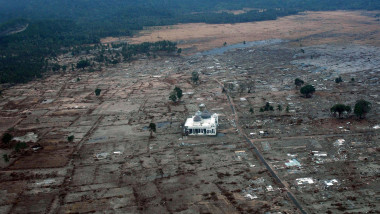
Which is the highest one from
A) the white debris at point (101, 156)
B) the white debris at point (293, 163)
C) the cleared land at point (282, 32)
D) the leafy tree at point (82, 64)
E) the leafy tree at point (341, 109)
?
the cleared land at point (282, 32)

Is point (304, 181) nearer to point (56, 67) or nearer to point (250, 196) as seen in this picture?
point (250, 196)

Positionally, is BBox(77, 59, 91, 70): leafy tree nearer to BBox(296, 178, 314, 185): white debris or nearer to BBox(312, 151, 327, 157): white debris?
BBox(312, 151, 327, 157): white debris

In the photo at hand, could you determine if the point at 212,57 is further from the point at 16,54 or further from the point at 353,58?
the point at 16,54

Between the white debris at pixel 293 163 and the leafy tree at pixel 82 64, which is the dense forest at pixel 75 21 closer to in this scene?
the leafy tree at pixel 82 64

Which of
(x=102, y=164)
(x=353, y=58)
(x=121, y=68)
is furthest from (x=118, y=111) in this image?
(x=353, y=58)

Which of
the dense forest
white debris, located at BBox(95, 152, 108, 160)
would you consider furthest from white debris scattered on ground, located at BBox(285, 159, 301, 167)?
the dense forest

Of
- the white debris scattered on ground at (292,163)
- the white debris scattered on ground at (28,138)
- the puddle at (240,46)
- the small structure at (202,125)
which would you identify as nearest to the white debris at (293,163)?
the white debris scattered on ground at (292,163)
